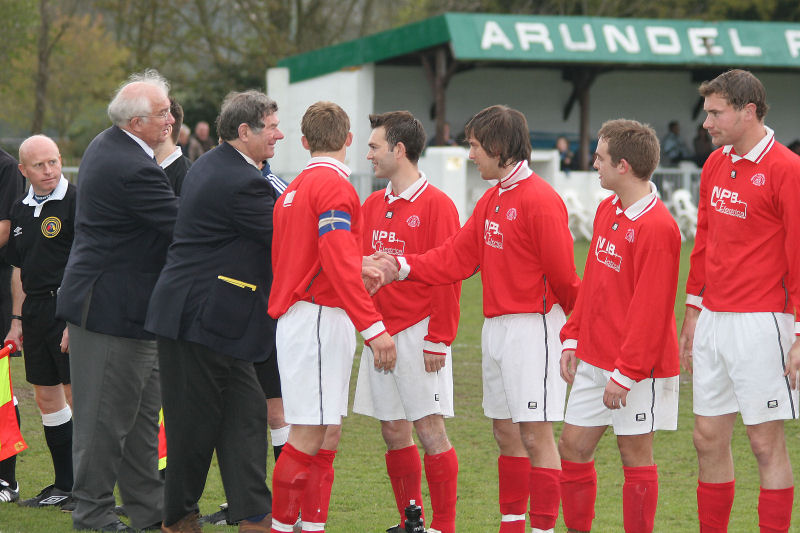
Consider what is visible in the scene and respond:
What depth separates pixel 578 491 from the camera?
16.1 ft

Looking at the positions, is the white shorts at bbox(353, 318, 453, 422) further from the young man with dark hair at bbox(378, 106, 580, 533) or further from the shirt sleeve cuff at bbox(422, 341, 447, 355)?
the young man with dark hair at bbox(378, 106, 580, 533)

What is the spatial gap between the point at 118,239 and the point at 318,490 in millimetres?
1617

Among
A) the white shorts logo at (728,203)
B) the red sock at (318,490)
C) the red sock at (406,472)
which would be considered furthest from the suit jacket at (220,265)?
the white shorts logo at (728,203)

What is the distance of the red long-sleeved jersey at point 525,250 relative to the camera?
506 cm

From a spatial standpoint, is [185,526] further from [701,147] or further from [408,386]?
[701,147]

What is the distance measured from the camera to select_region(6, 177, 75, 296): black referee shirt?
6.07m

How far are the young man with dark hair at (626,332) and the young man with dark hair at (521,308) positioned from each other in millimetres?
156

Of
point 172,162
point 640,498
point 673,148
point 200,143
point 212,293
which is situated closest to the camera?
point 640,498

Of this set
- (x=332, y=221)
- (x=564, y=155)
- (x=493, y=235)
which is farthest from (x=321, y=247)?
(x=564, y=155)

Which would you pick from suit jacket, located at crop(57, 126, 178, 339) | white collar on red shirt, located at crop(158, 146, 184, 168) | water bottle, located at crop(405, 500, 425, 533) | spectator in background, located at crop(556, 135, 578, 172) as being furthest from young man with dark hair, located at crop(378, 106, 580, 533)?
spectator in background, located at crop(556, 135, 578, 172)

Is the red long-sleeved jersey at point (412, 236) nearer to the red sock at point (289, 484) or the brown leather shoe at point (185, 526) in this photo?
the red sock at point (289, 484)

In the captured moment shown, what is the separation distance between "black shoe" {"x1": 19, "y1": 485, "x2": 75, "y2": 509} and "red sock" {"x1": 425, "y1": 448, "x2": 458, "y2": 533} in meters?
2.12

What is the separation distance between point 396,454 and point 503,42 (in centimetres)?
2037

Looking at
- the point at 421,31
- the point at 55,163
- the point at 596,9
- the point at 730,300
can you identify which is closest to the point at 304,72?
the point at 421,31
